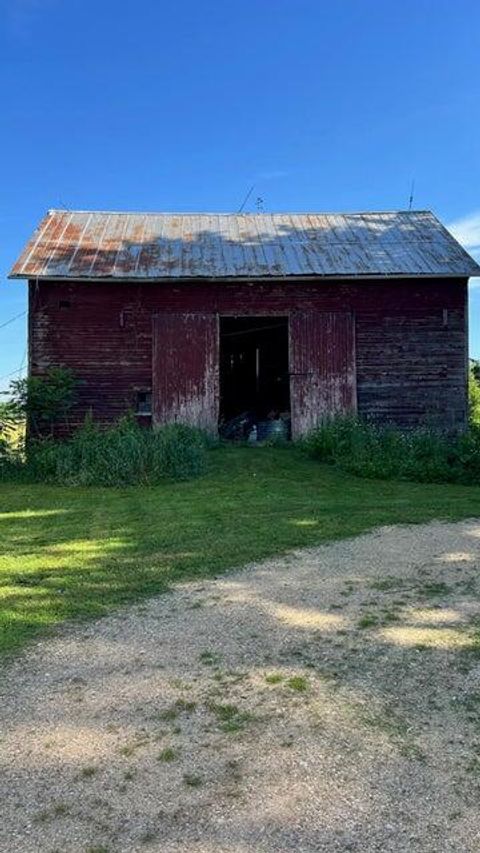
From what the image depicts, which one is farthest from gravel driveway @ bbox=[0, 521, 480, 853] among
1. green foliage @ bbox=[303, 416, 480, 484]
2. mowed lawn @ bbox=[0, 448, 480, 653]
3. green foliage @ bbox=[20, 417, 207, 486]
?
green foliage @ bbox=[303, 416, 480, 484]

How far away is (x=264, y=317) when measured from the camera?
15.8 meters

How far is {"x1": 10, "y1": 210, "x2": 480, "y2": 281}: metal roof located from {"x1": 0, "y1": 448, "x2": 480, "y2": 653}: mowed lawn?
5282 millimetres

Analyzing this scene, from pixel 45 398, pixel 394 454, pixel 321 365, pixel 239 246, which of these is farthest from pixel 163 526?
pixel 239 246

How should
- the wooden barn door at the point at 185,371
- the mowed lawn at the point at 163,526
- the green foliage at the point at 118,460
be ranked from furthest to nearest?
the wooden barn door at the point at 185,371 < the green foliage at the point at 118,460 < the mowed lawn at the point at 163,526

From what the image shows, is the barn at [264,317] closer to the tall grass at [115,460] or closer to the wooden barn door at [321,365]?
the wooden barn door at [321,365]

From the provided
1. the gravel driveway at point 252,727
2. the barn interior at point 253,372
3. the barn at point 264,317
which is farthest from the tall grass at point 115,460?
the barn interior at point 253,372

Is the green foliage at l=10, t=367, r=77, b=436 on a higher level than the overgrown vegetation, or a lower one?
higher

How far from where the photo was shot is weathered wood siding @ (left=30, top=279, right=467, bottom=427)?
15531 millimetres

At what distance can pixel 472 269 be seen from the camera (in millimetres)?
15273

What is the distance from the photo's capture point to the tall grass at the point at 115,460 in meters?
11.1

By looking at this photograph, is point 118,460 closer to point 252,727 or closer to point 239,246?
point 239,246

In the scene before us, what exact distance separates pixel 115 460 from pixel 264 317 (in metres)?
6.07

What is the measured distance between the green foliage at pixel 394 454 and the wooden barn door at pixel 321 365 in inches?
46.9

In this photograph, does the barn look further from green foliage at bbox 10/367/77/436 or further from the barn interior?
the barn interior
